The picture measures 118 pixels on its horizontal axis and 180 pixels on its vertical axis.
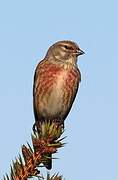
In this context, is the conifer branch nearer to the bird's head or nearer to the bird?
the bird

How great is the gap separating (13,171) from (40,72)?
601cm

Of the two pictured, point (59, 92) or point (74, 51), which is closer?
point (59, 92)

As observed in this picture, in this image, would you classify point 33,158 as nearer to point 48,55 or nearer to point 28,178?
point 28,178

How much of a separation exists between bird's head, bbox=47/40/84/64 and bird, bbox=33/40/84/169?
0.07 meters

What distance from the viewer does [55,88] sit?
8.25 m

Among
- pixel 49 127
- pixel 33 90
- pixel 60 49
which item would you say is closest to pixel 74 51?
pixel 60 49

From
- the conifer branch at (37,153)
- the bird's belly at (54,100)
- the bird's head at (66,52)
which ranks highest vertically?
the bird's head at (66,52)

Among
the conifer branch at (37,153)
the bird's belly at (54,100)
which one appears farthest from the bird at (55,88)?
the conifer branch at (37,153)

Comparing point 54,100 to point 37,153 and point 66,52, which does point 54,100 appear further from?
point 37,153

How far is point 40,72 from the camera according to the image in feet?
28.0

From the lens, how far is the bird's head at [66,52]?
8.98 meters

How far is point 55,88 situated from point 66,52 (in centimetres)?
121

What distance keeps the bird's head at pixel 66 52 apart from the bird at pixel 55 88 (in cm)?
7

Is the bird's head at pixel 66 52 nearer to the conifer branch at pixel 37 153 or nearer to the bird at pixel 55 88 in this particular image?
the bird at pixel 55 88
